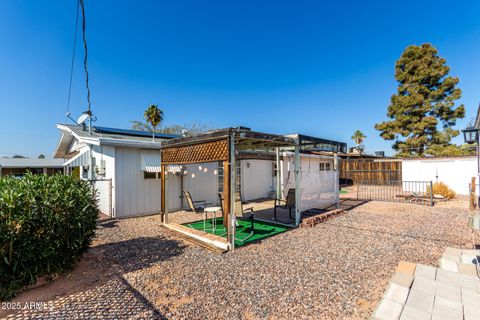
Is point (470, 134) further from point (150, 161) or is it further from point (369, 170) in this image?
point (150, 161)

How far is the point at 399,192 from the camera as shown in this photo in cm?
1725

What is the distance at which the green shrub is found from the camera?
3.45 meters

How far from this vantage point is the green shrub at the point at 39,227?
3453 mm

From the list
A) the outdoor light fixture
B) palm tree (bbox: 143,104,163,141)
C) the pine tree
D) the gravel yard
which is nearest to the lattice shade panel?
the gravel yard

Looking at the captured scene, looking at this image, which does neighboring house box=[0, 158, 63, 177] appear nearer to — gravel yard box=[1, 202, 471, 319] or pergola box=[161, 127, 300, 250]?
pergola box=[161, 127, 300, 250]

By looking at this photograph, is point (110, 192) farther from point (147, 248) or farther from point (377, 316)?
point (377, 316)

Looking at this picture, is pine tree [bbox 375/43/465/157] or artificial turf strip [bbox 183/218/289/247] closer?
artificial turf strip [bbox 183/218/289/247]

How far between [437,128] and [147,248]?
2593 centimetres

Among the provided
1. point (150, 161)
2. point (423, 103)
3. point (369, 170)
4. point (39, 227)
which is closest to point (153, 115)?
point (150, 161)

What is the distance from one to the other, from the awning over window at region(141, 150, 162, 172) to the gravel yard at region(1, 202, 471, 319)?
2.67 m

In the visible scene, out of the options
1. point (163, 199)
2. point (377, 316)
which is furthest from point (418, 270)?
point (163, 199)

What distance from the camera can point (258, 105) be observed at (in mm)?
24000

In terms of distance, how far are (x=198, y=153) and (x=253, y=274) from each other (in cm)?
360

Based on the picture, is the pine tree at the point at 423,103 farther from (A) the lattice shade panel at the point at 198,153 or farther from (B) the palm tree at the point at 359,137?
(A) the lattice shade panel at the point at 198,153
